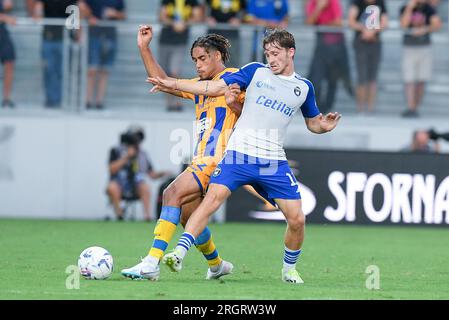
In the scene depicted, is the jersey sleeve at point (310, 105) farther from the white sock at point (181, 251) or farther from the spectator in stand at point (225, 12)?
the spectator in stand at point (225, 12)

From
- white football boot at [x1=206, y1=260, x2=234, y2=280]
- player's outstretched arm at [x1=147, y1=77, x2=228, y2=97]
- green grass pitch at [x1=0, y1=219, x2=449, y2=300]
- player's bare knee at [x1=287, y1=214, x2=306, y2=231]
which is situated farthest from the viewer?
white football boot at [x1=206, y1=260, x2=234, y2=280]

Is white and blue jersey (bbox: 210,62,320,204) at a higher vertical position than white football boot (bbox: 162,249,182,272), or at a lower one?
higher

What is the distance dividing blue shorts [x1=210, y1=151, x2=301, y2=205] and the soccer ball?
3.90 ft

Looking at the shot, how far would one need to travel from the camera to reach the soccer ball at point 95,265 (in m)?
10.4

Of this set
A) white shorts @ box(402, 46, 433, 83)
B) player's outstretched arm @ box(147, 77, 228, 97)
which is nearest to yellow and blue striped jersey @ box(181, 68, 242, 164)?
player's outstretched arm @ box(147, 77, 228, 97)

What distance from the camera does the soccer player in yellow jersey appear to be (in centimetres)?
1048

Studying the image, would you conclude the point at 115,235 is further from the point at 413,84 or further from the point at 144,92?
the point at 413,84

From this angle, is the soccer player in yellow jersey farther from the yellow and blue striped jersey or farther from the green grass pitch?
the green grass pitch

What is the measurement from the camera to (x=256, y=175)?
34.6 ft

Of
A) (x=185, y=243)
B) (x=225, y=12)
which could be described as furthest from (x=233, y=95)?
(x=225, y=12)

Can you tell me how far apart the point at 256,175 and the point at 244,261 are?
10.1 ft

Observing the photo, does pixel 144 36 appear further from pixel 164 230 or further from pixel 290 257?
pixel 290 257

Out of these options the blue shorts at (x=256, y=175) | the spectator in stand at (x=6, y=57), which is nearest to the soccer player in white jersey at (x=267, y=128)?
the blue shorts at (x=256, y=175)

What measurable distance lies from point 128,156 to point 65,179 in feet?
4.36
